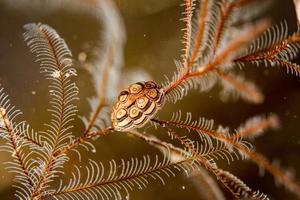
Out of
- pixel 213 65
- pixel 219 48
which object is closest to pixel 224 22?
pixel 219 48

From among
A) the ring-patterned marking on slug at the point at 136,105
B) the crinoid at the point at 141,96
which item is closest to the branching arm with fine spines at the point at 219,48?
the crinoid at the point at 141,96

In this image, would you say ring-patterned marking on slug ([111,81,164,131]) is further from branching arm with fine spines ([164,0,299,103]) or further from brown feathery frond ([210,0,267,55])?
brown feathery frond ([210,0,267,55])

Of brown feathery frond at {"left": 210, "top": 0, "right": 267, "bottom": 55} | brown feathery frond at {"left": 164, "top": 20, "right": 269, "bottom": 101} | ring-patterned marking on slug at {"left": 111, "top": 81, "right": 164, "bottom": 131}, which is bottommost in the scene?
ring-patterned marking on slug at {"left": 111, "top": 81, "right": 164, "bottom": 131}

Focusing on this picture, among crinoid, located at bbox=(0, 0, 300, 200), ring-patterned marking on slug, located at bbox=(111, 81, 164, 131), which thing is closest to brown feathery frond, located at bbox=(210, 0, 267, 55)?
crinoid, located at bbox=(0, 0, 300, 200)

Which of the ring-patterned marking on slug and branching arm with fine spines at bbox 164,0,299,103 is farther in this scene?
the ring-patterned marking on slug

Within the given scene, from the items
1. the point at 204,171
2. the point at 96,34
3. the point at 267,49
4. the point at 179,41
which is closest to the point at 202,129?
the point at 267,49

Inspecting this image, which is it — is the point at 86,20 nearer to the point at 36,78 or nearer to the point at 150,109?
the point at 36,78

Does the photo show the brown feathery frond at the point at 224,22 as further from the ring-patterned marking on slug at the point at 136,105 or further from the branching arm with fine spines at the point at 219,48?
the ring-patterned marking on slug at the point at 136,105

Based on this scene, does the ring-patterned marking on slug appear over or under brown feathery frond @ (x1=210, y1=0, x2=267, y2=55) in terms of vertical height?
under

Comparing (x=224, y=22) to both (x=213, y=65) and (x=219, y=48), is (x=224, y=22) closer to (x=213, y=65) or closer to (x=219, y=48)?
(x=219, y=48)
